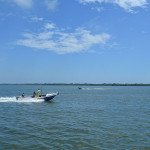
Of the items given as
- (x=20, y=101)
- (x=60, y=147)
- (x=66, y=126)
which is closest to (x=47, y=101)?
(x=20, y=101)

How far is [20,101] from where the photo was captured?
3509cm

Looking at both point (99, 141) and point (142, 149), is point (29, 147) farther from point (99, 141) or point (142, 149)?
point (142, 149)

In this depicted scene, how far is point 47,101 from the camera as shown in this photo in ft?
120

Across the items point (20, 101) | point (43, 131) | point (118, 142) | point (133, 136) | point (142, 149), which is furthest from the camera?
point (20, 101)

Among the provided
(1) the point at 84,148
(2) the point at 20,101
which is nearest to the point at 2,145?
(1) the point at 84,148

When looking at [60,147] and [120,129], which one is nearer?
[60,147]

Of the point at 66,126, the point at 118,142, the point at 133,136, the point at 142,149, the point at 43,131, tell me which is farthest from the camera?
the point at 66,126

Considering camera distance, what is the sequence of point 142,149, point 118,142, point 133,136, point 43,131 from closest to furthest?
point 142,149 → point 118,142 → point 133,136 → point 43,131

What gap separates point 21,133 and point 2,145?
7.93ft

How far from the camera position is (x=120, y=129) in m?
14.5

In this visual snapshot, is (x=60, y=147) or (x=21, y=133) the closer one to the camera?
(x=60, y=147)

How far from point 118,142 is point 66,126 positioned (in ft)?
17.6

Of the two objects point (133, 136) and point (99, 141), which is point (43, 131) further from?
point (133, 136)

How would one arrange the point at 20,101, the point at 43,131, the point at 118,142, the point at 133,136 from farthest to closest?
the point at 20,101, the point at 43,131, the point at 133,136, the point at 118,142
